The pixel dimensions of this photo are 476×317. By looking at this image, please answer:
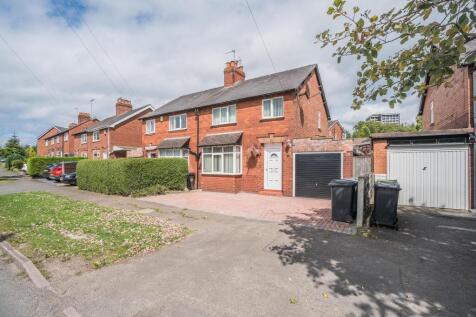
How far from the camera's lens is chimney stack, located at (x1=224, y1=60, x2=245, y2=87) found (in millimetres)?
20266

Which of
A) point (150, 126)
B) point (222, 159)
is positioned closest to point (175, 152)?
point (150, 126)

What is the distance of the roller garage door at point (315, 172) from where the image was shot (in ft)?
39.9

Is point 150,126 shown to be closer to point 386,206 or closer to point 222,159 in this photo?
point 222,159

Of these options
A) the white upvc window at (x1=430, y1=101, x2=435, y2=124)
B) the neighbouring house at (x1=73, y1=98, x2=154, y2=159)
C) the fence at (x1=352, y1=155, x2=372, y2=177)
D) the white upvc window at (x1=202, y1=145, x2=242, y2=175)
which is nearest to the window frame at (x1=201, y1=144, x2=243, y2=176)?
the white upvc window at (x1=202, y1=145, x2=242, y2=175)

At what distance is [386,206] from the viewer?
7.08 metres

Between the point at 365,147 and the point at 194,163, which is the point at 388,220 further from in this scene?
the point at 194,163

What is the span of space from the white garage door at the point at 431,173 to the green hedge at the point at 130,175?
11686 mm

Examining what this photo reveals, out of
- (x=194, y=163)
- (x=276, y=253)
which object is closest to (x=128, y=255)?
(x=276, y=253)

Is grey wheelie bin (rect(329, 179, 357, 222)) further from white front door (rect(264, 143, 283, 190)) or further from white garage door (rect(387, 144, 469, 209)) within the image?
white front door (rect(264, 143, 283, 190))

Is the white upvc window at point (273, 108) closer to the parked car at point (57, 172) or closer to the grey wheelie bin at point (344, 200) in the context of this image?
the grey wheelie bin at point (344, 200)

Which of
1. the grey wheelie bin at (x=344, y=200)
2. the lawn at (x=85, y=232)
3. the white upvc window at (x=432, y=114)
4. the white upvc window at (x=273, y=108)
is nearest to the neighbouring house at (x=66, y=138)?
the lawn at (x=85, y=232)

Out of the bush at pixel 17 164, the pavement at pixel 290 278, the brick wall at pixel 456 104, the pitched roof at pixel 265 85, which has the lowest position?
the pavement at pixel 290 278

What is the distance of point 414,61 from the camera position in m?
4.05

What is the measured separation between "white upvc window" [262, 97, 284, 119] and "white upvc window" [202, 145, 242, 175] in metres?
2.59
